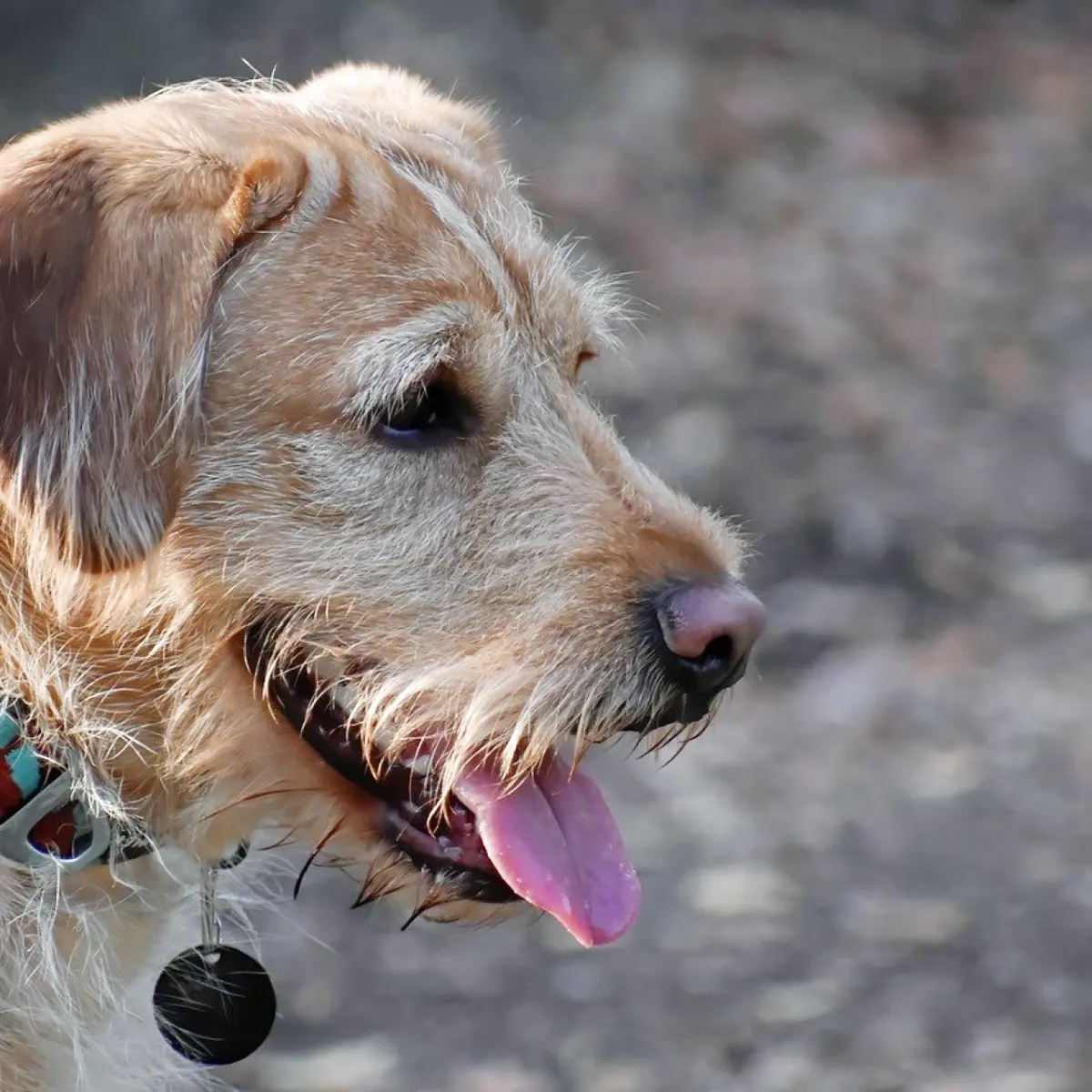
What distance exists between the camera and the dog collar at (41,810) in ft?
7.95

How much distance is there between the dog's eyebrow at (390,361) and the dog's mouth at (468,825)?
386 mm

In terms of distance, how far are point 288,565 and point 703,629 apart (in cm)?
60

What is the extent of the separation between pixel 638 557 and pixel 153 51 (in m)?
5.15

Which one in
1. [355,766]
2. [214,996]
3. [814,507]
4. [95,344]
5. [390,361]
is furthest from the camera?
[814,507]

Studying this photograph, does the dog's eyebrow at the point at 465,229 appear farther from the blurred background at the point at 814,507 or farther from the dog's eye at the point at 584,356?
the blurred background at the point at 814,507

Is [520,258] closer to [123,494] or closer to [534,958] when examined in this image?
[123,494]

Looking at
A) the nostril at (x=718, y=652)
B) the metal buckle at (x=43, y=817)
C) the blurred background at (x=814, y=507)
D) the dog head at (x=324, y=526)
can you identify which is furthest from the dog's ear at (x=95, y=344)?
the blurred background at (x=814, y=507)

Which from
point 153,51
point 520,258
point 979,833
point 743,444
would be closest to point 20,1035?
point 520,258

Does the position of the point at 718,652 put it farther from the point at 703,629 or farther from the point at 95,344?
the point at 95,344

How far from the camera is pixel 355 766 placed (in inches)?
102

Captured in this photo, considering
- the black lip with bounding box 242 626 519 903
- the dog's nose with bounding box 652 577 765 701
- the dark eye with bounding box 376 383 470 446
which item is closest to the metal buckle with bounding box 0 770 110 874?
the black lip with bounding box 242 626 519 903

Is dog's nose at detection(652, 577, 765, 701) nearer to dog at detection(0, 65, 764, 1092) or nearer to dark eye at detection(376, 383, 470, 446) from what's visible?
dog at detection(0, 65, 764, 1092)

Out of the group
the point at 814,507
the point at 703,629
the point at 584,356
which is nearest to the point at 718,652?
the point at 703,629

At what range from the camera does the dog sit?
2367 millimetres
